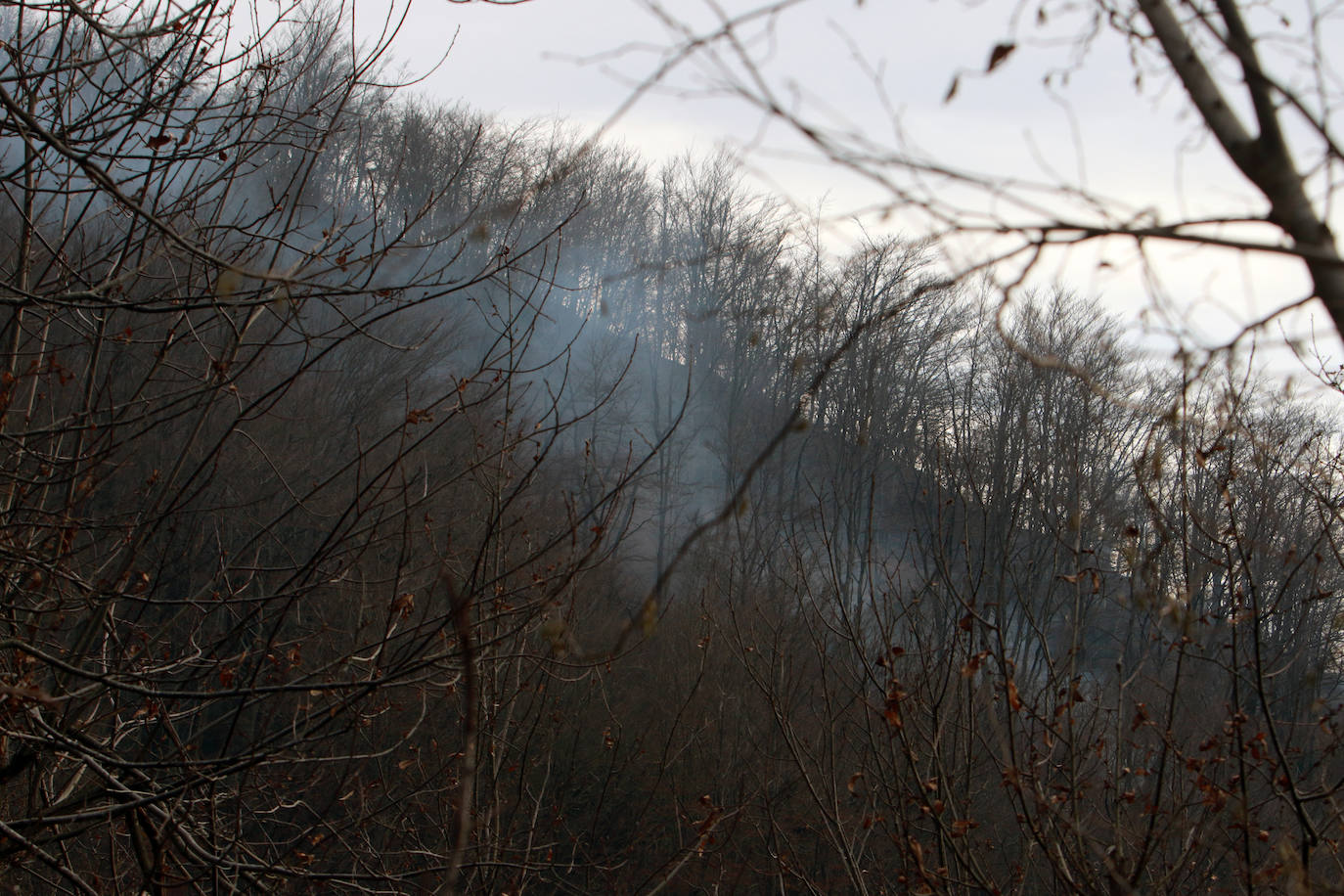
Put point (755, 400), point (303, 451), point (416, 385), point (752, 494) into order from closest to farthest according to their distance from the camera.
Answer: point (303, 451), point (416, 385), point (752, 494), point (755, 400)

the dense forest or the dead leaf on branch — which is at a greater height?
the dead leaf on branch

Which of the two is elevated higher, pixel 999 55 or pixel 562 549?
pixel 999 55

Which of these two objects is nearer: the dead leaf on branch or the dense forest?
the dead leaf on branch

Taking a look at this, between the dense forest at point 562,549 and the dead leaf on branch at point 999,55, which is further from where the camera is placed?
the dense forest at point 562,549

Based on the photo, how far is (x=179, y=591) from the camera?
42.5ft

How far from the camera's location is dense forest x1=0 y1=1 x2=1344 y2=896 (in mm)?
2727

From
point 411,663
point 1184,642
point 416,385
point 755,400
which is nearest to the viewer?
point 411,663

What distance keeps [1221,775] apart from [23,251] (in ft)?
35.1

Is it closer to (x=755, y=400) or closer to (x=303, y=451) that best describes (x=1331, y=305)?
(x=303, y=451)

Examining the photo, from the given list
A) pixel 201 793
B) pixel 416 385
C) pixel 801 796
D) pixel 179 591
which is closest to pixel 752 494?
pixel 416 385

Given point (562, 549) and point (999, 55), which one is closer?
point (999, 55)

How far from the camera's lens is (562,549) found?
11.4 meters

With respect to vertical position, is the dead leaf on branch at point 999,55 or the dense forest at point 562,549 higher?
the dead leaf on branch at point 999,55

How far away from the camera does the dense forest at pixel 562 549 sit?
2727 mm
